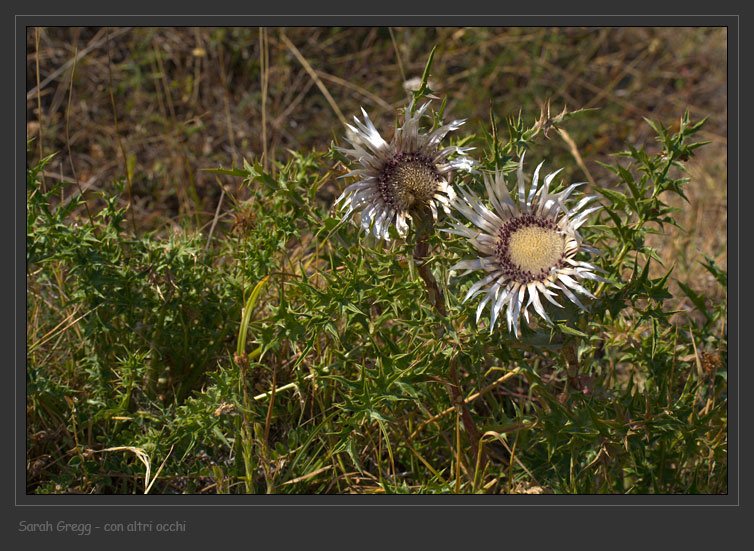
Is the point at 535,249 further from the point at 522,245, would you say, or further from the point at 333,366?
the point at 333,366

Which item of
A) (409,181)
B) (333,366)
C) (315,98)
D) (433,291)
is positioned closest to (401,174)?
(409,181)

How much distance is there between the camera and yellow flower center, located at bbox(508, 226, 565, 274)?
1830mm

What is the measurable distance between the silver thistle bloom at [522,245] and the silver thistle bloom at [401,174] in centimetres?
8

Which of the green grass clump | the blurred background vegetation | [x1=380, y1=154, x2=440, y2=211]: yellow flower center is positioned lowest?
the green grass clump

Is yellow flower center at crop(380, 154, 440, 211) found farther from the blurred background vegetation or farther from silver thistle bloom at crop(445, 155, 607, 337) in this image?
the blurred background vegetation

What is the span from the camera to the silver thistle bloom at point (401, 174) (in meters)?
1.88

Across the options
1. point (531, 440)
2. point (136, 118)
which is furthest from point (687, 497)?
point (136, 118)

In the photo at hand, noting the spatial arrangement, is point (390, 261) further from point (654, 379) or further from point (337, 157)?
point (654, 379)

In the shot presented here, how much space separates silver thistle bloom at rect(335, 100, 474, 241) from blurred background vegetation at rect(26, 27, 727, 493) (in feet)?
4.45

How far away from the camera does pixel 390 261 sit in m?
2.10

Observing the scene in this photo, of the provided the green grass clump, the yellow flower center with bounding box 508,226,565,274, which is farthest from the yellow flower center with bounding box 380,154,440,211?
the yellow flower center with bounding box 508,226,565,274

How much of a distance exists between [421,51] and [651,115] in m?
1.57

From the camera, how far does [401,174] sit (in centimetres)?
189

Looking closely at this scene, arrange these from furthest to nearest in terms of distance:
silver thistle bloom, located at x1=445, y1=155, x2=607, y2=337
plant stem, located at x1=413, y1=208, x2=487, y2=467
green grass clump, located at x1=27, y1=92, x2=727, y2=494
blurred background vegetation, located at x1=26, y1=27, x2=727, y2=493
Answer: blurred background vegetation, located at x1=26, y1=27, x2=727, y2=493 → green grass clump, located at x1=27, y1=92, x2=727, y2=494 → plant stem, located at x1=413, y1=208, x2=487, y2=467 → silver thistle bloom, located at x1=445, y1=155, x2=607, y2=337
